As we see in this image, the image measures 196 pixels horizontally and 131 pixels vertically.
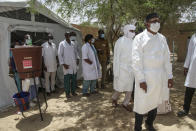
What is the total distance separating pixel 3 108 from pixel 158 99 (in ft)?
13.1

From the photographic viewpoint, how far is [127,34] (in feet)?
13.4

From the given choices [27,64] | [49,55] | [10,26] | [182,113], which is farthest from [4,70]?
[182,113]

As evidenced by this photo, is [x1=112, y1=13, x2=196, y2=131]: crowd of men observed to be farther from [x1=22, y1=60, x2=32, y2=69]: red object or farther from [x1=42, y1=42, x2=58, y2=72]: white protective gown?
[x1=42, y1=42, x2=58, y2=72]: white protective gown

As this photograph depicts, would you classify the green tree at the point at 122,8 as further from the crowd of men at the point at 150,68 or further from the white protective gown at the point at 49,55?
the crowd of men at the point at 150,68

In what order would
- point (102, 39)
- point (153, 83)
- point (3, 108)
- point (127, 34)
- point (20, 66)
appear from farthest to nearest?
point (102, 39)
point (3, 108)
point (127, 34)
point (20, 66)
point (153, 83)

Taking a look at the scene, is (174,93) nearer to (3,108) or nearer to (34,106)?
(34,106)

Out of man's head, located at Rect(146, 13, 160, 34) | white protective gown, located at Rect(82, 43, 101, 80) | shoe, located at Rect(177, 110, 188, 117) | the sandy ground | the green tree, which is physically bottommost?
the sandy ground

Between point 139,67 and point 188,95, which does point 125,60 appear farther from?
point 188,95

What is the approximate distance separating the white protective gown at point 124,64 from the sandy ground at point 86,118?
2.28 ft

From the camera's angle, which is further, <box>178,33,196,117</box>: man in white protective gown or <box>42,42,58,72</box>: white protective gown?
<box>42,42,58,72</box>: white protective gown

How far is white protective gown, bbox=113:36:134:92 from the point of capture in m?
4.07

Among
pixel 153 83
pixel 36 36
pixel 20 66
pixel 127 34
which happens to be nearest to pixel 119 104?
pixel 127 34

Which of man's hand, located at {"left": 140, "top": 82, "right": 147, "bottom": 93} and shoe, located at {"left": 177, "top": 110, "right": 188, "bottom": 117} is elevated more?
man's hand, located at {"left": 140, "top": 82, "right": 147, "bottom": 93}

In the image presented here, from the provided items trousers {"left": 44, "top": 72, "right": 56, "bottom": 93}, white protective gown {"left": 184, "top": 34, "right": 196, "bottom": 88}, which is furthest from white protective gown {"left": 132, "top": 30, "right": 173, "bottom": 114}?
trousers {"left": 44, "top": 72, "right": 56, "bottom": 93}
